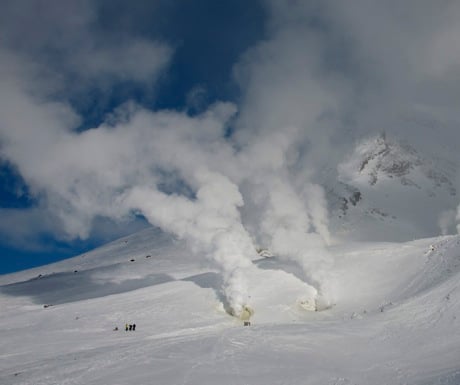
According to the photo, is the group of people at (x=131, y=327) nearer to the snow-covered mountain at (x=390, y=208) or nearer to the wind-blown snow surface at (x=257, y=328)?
the wind-blown snow surface at (x=257, y=328)

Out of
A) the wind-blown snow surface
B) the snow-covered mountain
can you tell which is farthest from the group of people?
the snow-covered mountain

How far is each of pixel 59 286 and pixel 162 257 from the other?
29218 mm

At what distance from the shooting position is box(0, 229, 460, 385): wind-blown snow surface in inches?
1287

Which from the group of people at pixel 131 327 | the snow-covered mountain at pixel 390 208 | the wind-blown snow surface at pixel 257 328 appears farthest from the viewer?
the snow-covered mountain at pixel 390 208

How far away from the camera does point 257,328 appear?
47.2m

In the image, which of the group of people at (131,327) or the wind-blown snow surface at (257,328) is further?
the group of people at (131,327)

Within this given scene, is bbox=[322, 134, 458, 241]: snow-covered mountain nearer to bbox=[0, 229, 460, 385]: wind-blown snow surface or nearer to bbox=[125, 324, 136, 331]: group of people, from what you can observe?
bbox=[0, 229, 460, 385]: wind-blown snow surface

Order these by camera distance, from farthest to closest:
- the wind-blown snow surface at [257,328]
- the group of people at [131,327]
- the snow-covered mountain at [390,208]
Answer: the snow-covered mountain at [390,208]
the group of people at [131,327]
the wind-blown snow surface at [257,328]

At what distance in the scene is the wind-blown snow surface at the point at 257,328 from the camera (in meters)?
32.7

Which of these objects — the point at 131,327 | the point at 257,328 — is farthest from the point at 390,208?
the point at 257,328

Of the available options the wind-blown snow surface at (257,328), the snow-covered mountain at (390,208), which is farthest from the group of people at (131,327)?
the snow-covered mountain at (390,208)

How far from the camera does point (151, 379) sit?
104 feet

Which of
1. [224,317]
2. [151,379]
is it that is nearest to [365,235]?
[224,317]

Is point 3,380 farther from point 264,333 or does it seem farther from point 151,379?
point 264,333
